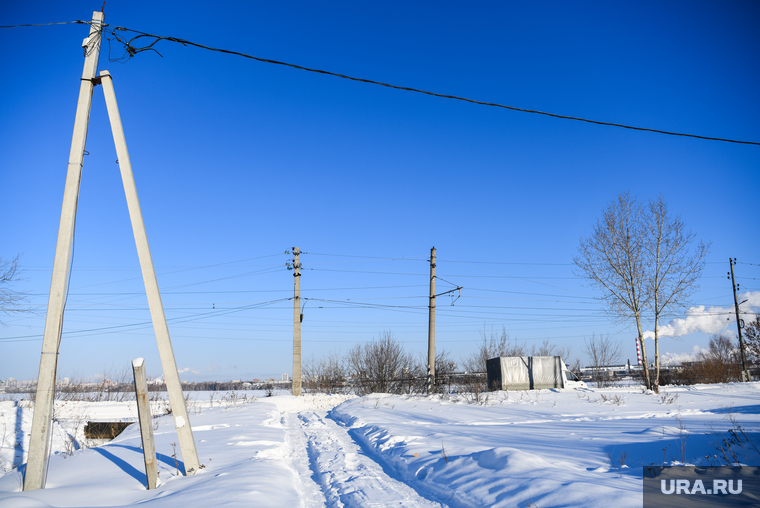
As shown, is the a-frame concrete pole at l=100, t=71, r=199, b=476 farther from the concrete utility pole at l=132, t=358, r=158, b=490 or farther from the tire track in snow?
the tire track in snow

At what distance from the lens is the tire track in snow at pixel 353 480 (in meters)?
4.72

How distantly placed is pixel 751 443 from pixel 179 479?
26.0 feet

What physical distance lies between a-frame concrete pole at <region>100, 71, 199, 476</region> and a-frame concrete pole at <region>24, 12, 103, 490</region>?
0.44m

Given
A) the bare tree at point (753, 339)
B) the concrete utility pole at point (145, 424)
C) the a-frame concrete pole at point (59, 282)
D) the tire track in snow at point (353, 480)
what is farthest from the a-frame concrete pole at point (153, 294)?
the bare tree at point (753, 339)

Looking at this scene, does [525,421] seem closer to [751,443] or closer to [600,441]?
[600,441]

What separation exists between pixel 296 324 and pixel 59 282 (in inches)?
752

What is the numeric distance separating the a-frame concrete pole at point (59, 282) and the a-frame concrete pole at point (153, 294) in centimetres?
44

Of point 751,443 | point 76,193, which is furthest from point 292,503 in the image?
point 751,443

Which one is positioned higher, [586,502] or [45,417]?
[45,417]

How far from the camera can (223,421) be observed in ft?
39.0

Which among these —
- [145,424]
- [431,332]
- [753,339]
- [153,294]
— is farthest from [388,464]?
[753,339]

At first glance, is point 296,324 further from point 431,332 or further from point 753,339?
point 753,339

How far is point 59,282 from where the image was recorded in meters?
5.91

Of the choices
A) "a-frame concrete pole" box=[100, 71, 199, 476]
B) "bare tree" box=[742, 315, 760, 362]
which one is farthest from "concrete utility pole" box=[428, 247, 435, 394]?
"bare tree" box=[742, 315, 760, 362]
